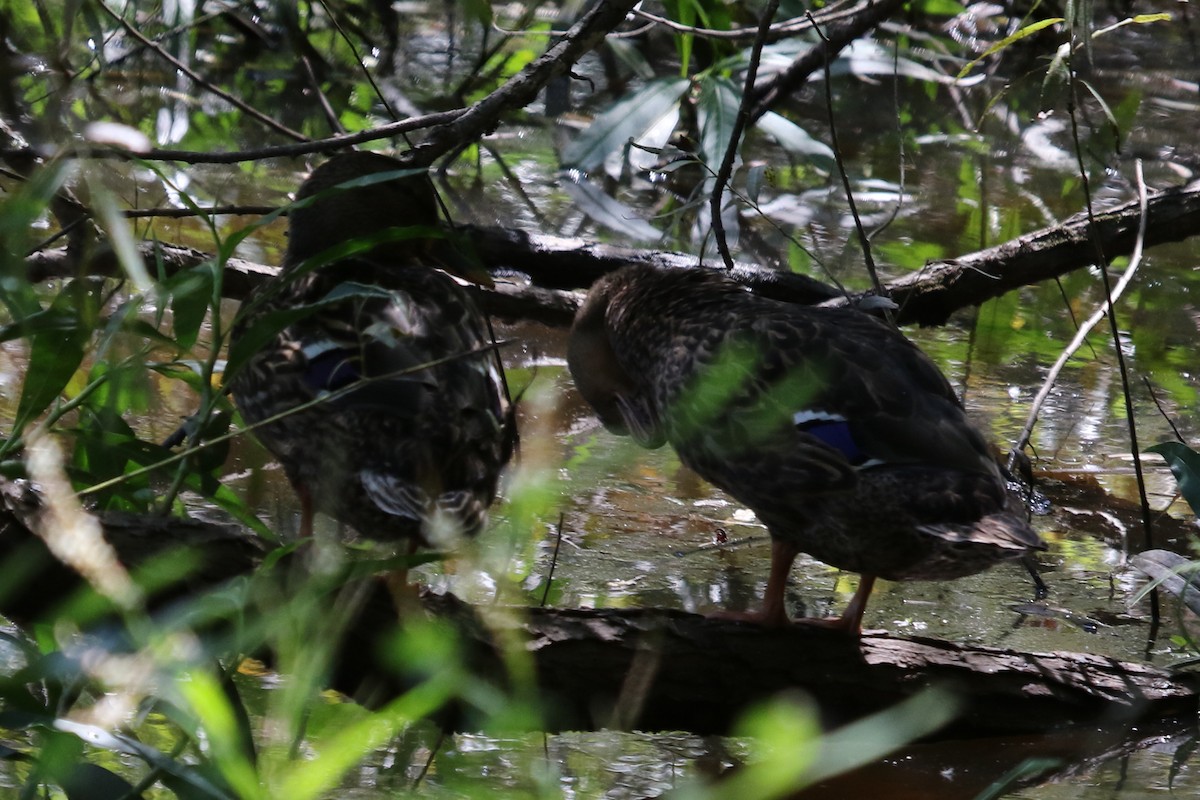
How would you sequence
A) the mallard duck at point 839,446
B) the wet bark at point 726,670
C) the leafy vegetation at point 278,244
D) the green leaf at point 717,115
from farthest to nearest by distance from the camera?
the green leaf at point 717,115
the mallard duck at point 839,446
the wet bark at point 726,670
the leafy vegetation at point 278,244

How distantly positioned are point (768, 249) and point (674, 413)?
3171mm

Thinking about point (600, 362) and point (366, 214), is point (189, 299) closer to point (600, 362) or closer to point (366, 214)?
point (366, 214)

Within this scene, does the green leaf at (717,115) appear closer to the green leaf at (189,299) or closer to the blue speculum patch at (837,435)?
the blue speculum patch at (837,435)

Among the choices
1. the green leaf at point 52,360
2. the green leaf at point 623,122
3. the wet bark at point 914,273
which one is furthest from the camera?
the green leaf at point 623,122

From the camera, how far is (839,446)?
126 inches

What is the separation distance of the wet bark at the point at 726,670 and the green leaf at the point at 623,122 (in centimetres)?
338

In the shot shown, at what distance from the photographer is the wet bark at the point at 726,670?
8.75ft

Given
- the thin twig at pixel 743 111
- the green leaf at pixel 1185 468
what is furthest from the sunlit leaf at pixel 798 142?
the green leaf at pixel 1185 468

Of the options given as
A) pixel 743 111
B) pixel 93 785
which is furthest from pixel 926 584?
pixel 93 785

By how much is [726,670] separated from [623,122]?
3646 millimetres

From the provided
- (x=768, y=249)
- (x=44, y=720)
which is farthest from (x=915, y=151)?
(x=44, y=720)

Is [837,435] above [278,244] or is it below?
above

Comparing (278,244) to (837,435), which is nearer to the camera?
(837,435)

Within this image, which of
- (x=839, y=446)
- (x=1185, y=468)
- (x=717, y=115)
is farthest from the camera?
(x=717, y=115)
